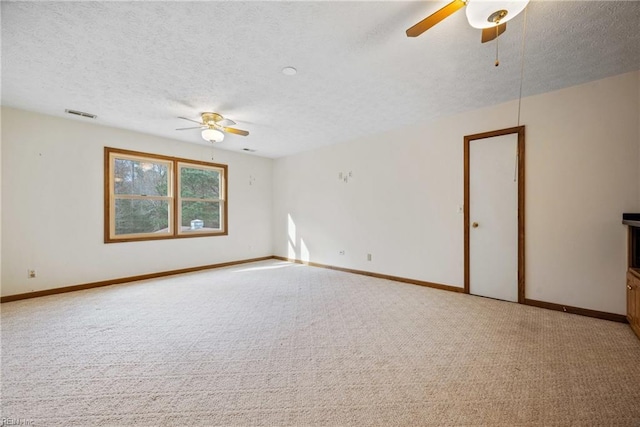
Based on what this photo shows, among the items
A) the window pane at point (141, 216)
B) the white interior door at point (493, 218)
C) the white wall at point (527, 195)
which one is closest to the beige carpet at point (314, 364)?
the white interior door at point (493, 218)

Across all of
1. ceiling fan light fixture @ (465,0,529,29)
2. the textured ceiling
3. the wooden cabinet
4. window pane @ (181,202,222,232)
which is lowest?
the wooden cabinet

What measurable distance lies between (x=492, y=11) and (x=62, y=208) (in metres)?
5.52

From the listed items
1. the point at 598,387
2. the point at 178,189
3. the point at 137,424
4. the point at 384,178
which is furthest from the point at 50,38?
the point at 598,387

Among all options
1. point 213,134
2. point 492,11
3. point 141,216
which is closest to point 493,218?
point 492,11

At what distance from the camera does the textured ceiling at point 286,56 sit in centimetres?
195

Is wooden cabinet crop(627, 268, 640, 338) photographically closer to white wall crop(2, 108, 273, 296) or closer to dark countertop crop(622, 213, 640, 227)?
dark countertop crop(622, 213, 640, 227)

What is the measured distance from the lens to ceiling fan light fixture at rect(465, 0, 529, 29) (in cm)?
154

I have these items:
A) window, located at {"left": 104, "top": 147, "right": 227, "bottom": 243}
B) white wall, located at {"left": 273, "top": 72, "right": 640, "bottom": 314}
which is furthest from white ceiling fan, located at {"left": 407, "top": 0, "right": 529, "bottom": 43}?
window, located at {"left": 104, "top": 147, "right": 227, "bottom": 243}

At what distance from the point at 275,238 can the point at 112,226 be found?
11.1 feet

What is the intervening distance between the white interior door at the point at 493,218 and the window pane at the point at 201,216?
16.1ft

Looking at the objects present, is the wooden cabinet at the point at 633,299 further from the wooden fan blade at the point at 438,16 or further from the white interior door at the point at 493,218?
the wooden fan blade at the point at 438,16

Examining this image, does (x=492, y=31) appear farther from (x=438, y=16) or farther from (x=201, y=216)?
Answer: (x=201, y=216)

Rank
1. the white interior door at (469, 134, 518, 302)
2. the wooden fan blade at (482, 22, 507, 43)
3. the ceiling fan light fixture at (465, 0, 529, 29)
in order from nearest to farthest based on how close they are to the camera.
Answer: the ceiling fan light fixture at (465, 0, 529, 29)
the wooden fan blade at (482, 22, 507, 43)
the white interior door at (469, 134, 518, 302)

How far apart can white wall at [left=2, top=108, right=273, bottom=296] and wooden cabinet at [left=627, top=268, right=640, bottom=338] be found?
6.25 metres
